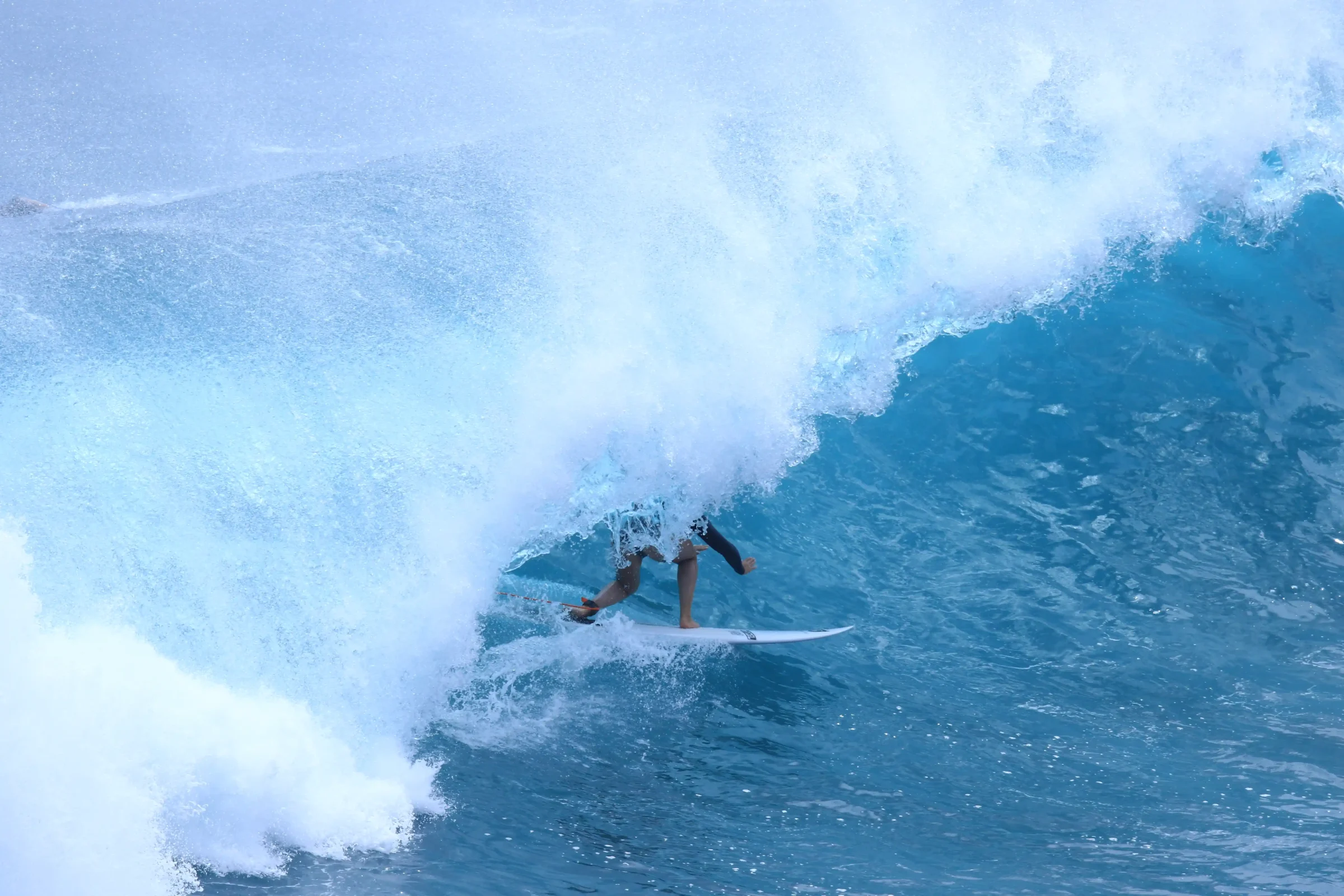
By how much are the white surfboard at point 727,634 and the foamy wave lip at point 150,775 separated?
155 centimetres

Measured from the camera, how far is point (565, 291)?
8.18 metres

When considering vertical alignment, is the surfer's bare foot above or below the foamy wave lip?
above

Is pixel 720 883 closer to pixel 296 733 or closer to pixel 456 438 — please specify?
pixel 296 733

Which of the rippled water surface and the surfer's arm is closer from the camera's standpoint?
the rippled water surface

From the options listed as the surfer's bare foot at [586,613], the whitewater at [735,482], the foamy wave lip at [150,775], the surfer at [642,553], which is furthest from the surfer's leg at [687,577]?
the foamy wave lip at [150,775]

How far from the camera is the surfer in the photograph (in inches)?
253

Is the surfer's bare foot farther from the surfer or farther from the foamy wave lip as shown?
the foamy wave lip

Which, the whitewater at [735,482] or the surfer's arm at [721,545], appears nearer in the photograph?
the whitewater at [735,482]

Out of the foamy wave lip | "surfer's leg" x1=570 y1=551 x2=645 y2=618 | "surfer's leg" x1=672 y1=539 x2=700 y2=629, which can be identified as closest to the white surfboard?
"surfer's leg" x1=672 y1=539 x2=700 y2=629

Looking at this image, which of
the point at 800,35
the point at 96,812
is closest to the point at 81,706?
the point at 96,812

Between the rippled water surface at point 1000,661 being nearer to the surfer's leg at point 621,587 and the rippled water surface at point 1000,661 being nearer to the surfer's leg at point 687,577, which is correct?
the surfer's leg at point 621,587

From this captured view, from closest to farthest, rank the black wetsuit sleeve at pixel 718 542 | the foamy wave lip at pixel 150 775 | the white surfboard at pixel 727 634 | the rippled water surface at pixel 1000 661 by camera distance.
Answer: the foamy wave lip at pixel 150 775
the rippled water surface at pixel 1000 661
the white surfboard at pixel 727 634
the black wetsuit sleeve at pixel 718 542

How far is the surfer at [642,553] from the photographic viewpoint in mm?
6426

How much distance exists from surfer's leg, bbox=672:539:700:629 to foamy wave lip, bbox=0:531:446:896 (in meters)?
1.71
